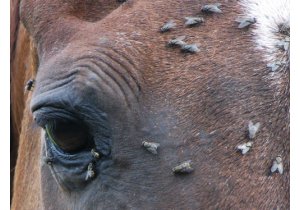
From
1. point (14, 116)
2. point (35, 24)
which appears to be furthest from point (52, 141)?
point (14, 116)

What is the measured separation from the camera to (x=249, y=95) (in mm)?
1910

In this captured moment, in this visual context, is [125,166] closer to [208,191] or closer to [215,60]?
[208,191]

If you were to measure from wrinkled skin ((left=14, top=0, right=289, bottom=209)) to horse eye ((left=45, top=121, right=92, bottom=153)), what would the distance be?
0.02 metres

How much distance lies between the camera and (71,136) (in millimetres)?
2021

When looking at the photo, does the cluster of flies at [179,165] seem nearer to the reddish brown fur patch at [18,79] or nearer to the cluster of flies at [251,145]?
the cluster of flies at [251,145]

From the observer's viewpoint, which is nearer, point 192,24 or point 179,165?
point 179,165

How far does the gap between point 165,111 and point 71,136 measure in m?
0.34

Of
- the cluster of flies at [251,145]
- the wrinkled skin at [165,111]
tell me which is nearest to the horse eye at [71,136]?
the wrinkled skin at [165,111]

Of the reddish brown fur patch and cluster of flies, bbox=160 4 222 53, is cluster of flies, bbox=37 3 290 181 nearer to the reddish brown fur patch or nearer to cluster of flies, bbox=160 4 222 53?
cluster of flies, bbox=160 4 222 53

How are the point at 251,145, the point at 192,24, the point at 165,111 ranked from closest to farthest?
the point at 251,145 → the point at 165,111 → the point at 192,24

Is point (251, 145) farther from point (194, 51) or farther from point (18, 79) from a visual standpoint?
point (18, 79)

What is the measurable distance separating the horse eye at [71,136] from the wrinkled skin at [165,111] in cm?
2

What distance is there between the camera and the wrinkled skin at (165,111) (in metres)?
1.84

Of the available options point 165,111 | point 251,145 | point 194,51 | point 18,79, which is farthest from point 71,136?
point 18,79
